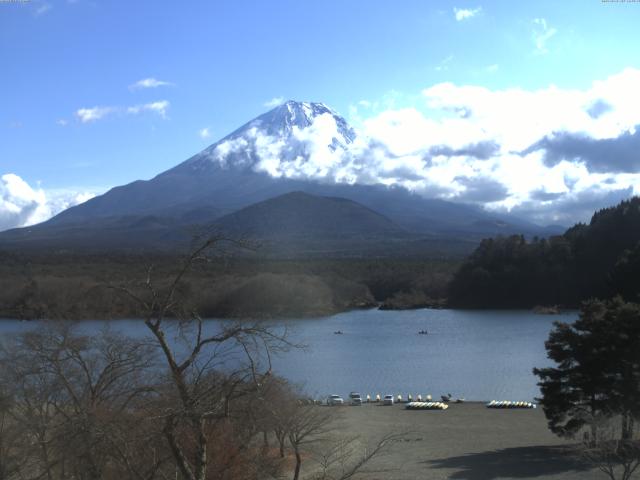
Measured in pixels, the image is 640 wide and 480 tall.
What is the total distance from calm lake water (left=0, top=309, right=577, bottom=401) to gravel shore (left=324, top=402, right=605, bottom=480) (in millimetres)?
2227

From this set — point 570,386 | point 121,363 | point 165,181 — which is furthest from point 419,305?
point 165,181

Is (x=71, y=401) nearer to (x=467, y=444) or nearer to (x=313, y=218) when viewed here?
(x=467, y=444)

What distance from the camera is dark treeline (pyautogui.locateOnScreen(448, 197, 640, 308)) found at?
46.7 meters

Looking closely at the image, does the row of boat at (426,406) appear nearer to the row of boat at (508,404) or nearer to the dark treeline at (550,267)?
the row of boat at (508,404)

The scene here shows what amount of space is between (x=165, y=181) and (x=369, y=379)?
127 metres

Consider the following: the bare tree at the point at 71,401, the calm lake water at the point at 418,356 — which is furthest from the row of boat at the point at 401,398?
the bare tree at the point at 71,401

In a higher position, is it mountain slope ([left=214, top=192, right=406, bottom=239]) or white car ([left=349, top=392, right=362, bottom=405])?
mountain slope ([left=214, top=192, right=406, bottom=239])

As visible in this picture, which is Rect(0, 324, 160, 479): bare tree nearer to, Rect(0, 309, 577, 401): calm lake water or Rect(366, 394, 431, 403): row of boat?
Rect(0, 309, 577, 401): calm lake water

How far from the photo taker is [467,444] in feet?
45.4

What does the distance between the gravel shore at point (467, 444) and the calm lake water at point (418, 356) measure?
2227mm

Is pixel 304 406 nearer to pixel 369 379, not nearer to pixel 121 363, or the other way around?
pixel 121 363

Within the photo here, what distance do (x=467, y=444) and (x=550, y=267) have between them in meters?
35.8

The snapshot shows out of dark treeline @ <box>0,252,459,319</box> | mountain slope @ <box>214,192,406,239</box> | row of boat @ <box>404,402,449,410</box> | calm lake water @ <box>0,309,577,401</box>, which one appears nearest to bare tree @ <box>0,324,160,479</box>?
calm lake water @ <box>0,309,577,401</box>

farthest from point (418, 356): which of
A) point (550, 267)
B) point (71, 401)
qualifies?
point (550, 267)
